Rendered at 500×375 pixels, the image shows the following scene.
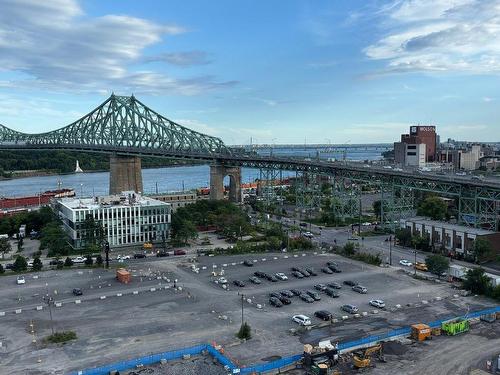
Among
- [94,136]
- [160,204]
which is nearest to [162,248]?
[160,204]

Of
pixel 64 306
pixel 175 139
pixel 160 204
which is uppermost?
pixel 175 139

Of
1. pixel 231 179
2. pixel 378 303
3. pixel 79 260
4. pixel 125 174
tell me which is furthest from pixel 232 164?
pixel 378 303

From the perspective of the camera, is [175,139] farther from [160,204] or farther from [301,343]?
[301,343]

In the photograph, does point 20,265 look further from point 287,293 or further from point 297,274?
point 297,274

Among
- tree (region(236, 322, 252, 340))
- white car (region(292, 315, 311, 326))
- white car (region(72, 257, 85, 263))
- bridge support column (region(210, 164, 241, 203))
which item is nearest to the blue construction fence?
tree (region(236, 322, 252, 340))

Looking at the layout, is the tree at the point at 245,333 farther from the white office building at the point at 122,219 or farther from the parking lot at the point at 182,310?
the white office building at the point at 122,219

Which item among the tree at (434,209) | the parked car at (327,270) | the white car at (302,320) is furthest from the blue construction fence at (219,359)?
the tree at (434,209)
